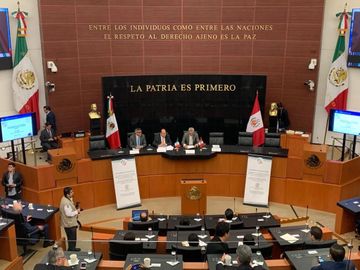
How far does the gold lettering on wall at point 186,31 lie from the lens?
14078 mm

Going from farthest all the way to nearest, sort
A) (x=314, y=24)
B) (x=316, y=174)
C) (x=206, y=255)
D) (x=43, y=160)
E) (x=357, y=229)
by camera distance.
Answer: (x=314, y=24) < (x=43, y=160) < (x=316, y=174) < (x=357, y=229) < (x=206, y=255)

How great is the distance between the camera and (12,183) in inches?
413

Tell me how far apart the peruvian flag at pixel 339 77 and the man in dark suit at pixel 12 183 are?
9.13 m

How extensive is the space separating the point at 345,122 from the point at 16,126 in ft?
26.6

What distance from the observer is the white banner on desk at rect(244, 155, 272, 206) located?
11.4 m

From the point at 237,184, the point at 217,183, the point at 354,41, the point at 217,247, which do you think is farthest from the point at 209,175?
the point at 354,41

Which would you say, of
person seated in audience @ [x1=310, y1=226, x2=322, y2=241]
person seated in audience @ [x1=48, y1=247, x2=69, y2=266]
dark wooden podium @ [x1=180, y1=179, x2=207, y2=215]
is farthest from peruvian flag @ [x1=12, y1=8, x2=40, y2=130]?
person seated in audience @ [x1=310, y1=226, x2=322, y2=241]

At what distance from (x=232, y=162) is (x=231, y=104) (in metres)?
2.72

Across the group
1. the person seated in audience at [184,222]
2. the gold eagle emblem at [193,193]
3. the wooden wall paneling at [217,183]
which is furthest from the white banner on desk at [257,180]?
the person seated in audience at [184,222]

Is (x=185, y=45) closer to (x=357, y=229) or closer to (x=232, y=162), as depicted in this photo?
(x=232, y=162)

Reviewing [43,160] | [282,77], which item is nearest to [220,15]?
[282,77]

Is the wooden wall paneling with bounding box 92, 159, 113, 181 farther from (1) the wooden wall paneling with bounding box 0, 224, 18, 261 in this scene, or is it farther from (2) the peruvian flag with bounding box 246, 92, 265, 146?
(2) the peruvian flag with bounding box 246, 92, 265, 146

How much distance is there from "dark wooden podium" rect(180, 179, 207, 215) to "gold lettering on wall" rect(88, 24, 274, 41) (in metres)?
5.42

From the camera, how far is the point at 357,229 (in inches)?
379
